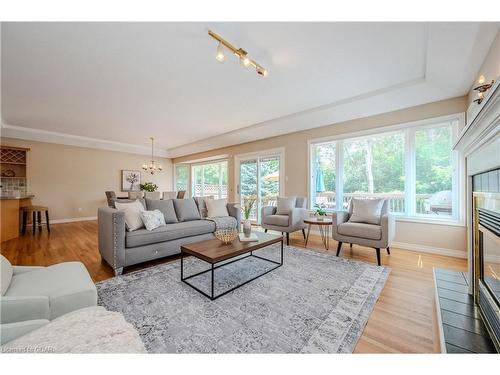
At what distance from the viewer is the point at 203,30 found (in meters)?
2.00

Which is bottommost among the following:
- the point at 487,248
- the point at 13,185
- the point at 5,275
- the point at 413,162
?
the point at 5,275

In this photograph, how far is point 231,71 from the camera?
2.72 metres

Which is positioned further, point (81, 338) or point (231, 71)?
point (231, 71)

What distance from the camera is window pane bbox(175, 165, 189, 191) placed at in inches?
340

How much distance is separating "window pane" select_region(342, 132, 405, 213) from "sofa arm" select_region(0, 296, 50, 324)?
14.5 ft

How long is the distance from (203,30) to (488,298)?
10.0ft

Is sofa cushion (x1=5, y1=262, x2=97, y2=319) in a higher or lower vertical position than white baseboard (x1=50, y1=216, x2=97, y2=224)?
higher

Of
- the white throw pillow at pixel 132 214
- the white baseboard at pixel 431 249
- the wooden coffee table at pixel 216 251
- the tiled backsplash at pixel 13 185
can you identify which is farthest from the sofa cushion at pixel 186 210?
the tiled backsplash at pixel 13 185

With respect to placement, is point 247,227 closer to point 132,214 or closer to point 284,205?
point 132,214

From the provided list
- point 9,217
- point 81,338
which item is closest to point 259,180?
point 81,338

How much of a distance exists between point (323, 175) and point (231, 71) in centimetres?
293

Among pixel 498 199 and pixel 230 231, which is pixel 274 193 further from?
pixel 498 199

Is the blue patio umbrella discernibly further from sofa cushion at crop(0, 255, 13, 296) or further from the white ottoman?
sofa cushion at crop(0, 255, 13, 296)

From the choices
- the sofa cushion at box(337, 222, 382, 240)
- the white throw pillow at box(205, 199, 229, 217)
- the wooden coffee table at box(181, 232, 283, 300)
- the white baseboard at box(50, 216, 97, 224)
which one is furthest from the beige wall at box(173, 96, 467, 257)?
the white baseboard at box(50, 216, 97, 224)
